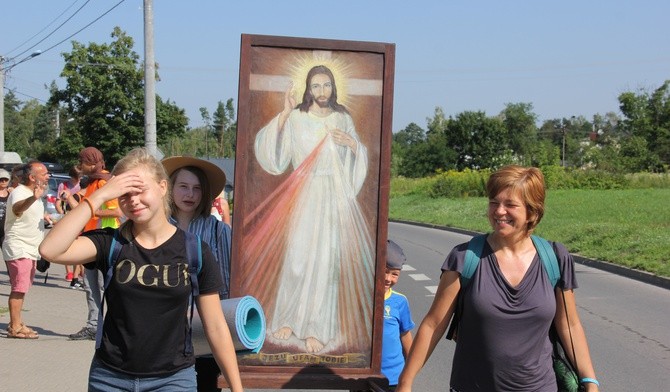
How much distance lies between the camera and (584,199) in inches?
1816

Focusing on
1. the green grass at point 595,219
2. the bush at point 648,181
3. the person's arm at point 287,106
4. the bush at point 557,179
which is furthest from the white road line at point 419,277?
the bush at point 648,181

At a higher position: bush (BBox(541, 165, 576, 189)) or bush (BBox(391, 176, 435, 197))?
bush (BBox(541, 165, 576, 189))

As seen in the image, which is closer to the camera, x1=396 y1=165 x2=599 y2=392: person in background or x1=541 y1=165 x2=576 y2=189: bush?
x1=396 y1=165 x2=599 y2=392: person in background

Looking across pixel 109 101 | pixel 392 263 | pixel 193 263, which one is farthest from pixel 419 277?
pixel 109 101

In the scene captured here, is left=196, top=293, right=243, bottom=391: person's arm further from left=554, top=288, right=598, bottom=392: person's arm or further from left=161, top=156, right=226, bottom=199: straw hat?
left=161, top=156, right=226, bottom=199: straw hat

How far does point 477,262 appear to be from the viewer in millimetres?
3727

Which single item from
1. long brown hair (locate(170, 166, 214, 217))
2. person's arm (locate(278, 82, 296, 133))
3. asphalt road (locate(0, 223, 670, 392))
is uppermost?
person's arm (locate(278, 82, 296, 133))

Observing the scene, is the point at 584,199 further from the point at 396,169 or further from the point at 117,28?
the point at 396,169

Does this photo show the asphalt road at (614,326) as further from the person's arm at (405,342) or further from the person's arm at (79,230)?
the person's arm at (79,230)

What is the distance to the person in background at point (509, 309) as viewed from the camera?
3.66 meters

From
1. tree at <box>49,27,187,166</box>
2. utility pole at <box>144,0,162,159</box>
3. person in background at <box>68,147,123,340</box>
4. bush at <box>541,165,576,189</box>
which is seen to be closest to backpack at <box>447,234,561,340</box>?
person in background at <box>68,147,123,340</box>

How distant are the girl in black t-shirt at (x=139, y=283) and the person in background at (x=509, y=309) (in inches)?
36.5

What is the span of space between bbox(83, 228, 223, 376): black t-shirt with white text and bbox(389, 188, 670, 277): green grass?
14.3 metres

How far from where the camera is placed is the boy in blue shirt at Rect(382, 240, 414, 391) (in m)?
4.94
